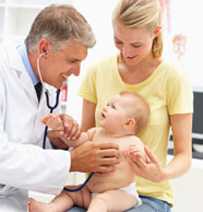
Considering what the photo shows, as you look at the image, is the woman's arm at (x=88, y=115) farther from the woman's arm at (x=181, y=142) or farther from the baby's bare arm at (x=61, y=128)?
the woman's arm at (x=181, y=142)

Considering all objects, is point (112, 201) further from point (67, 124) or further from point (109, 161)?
point (67, 124)

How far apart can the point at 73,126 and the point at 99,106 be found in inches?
6.7

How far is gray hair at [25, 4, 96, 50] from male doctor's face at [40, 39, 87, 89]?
0.02 m

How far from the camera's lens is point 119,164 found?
5.42 ft

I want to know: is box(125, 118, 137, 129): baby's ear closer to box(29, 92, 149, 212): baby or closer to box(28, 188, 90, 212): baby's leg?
box(29, 92, 149, 212): baby

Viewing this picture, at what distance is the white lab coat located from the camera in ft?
5.04

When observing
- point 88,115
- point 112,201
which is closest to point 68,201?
point 112,201

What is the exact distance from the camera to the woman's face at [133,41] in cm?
163

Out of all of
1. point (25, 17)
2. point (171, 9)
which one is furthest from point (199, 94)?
point (25, 17)

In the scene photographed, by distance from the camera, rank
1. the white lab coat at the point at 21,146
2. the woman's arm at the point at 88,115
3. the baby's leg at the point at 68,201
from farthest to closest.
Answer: the woman's arm at the point at 88,115 → the baby's leg at the point at 68,201 → the white lab coat at the point at 21,146

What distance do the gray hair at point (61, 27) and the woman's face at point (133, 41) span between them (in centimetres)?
11

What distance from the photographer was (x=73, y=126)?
1.71 metres

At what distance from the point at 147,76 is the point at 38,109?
448mm

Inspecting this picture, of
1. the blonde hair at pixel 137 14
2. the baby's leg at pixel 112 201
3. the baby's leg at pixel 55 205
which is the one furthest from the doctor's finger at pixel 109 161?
the blonde hair at pixel 137 14
